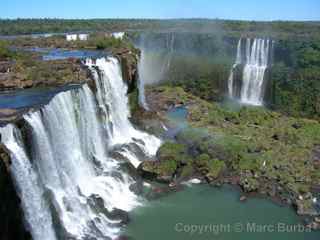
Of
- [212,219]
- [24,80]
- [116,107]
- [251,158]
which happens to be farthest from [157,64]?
[212,219]

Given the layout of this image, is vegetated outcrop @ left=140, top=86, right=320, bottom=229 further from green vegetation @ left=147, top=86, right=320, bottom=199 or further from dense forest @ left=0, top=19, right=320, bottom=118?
dense forest @ left=0, top=19, right=320, bottom=118

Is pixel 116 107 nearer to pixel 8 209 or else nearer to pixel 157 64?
pixel 8 209

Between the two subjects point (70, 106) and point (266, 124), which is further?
point (266, 124)

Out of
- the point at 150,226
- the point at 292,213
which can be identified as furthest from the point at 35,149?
the point at 292,213

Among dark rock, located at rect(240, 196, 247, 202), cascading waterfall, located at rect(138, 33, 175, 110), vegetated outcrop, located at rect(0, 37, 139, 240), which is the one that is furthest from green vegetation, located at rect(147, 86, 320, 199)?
cascading waterfall, located at rect(138, 33, 175, 110)

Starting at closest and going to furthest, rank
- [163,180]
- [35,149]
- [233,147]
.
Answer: [35,149] < [163,180] < [233,147]

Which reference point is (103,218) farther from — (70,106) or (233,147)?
(233,147)

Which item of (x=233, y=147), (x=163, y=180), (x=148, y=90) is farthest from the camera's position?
(x=148, y=90)
